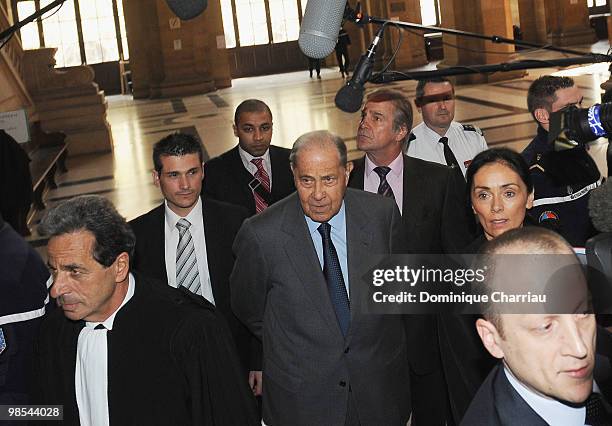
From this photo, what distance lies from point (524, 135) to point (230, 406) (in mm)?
9972

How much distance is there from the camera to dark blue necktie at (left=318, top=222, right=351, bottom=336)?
3016 mm

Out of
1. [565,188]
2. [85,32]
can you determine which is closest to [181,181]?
[565,188]

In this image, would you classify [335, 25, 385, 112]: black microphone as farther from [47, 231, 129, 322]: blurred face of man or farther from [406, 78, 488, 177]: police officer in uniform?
[406, 78, 488, 177]: police officer in uniform

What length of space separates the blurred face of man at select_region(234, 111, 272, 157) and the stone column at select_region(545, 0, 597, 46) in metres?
24.8

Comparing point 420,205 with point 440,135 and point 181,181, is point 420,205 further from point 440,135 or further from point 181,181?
point 440,135

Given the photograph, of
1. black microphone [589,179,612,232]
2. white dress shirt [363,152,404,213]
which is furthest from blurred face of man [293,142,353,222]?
black microphone [589,179,612,232]

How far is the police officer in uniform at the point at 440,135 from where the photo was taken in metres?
4.98

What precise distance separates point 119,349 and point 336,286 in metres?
0.86

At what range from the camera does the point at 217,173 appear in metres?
4.95

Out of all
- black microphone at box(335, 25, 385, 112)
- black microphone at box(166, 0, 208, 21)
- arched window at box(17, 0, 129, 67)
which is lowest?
black microphone at box(335, 25, 385, 112)

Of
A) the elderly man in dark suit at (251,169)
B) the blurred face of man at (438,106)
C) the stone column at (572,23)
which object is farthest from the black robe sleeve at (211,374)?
the stone column at (572,23)

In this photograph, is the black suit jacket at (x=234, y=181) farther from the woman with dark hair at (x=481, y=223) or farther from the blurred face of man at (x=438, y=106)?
the woman with dark hair at (x=481, y=223)

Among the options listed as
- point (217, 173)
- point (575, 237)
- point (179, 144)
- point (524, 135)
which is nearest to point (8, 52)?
point (524, 135)

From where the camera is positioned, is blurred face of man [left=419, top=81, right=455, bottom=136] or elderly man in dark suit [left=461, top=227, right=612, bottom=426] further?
blurred face of man [left=419, top=81, right=455, bottom=136]
